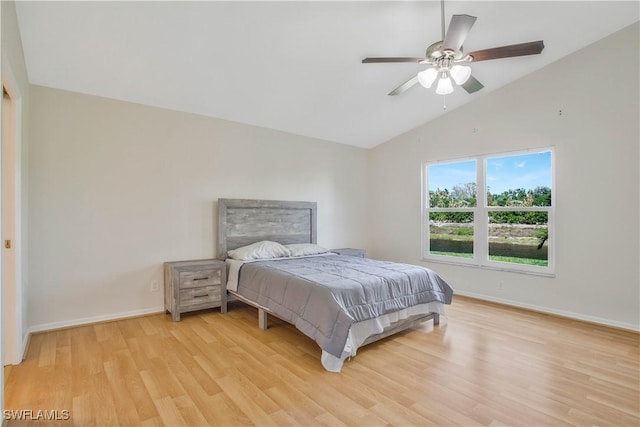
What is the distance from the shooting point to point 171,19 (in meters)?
2.68

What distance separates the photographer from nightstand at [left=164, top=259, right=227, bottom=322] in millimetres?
3611

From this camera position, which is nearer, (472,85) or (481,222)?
(472,85)

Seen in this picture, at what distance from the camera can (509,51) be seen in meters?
2.54

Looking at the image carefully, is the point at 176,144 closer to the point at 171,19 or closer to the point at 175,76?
the point at 175,76

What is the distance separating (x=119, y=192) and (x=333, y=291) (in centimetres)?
271

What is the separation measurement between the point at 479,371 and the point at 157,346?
2752 mm

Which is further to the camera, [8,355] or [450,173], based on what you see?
[450,173]

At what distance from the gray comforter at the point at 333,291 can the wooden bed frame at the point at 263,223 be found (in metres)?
0.38

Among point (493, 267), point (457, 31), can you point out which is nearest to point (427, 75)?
point (457, 31)

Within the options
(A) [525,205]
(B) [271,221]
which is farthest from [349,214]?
(A) [525,205]

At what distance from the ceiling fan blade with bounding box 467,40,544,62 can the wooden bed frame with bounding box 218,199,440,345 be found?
2.58 metres

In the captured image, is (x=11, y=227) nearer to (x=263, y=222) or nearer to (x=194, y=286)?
(x=194, y=286)

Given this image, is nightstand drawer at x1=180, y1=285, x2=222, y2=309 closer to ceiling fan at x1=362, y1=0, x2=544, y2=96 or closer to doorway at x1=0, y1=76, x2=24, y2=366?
doorway at x1=0, y1=76, x2=24, y2=366
